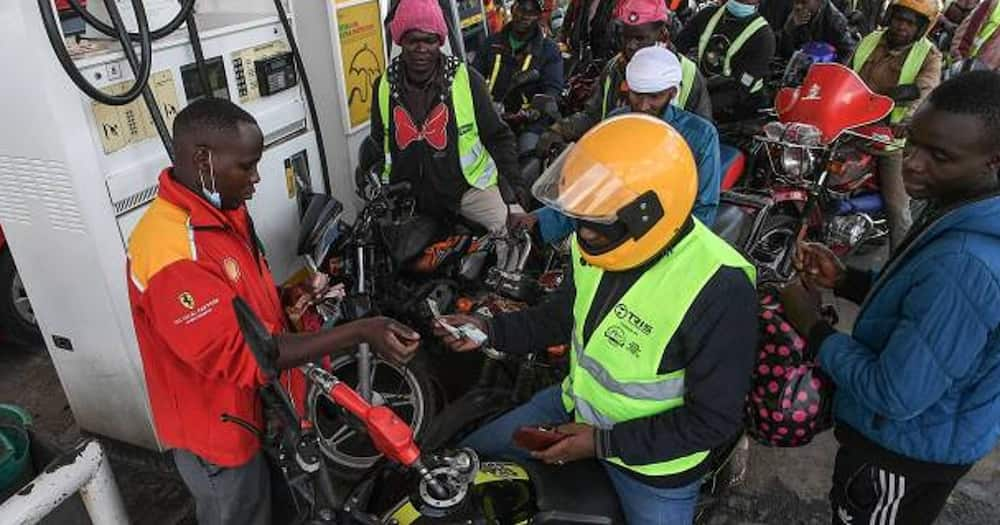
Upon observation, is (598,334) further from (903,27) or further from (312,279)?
(903,27)

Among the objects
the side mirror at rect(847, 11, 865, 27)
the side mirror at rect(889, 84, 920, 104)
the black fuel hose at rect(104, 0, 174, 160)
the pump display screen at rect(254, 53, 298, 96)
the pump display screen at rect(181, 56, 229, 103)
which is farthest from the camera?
the side mirror at rect(847, 11, 865, 27)

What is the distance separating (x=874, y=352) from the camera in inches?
77.5

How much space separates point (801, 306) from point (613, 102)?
2.23 metres

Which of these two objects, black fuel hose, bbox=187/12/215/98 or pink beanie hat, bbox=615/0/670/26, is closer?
black fuel hose, bbox=187/12/215/98

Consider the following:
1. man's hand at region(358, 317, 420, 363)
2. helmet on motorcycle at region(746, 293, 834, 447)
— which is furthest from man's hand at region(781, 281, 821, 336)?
man's hand at region(358, 317, 420, 363)

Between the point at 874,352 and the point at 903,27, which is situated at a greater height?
the point at 903,27

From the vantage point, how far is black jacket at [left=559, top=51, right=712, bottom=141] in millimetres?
3797

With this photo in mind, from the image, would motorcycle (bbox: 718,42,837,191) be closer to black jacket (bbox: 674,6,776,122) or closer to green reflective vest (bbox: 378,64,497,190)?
black jacket (bbox: 674,6,776,122)

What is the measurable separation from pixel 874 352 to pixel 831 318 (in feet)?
0.86

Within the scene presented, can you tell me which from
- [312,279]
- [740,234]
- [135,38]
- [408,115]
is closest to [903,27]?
[740,234]

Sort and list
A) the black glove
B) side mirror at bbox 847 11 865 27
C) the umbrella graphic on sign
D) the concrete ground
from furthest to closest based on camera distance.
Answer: side mirror at bbox 847 11 865 27
the black glove
the umbrella graphic on sign
the concrete ground

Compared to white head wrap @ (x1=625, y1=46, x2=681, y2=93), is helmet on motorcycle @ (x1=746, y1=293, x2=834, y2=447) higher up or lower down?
lower down

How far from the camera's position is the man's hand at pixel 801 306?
2086mm

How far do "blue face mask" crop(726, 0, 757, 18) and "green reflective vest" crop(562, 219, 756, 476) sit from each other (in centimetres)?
405
